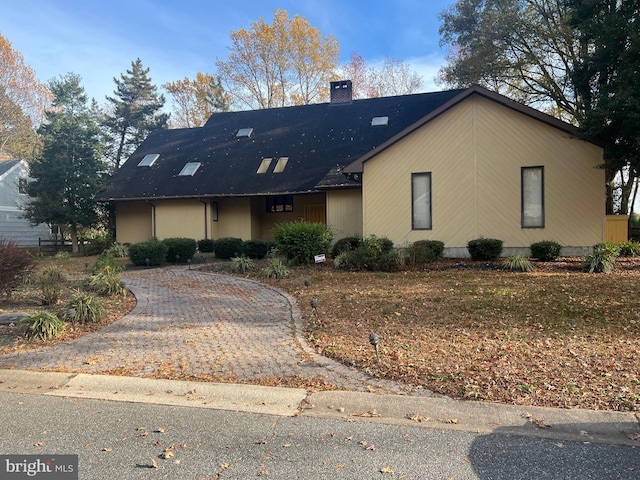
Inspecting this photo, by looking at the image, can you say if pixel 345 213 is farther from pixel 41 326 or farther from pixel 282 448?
pixel 282 448

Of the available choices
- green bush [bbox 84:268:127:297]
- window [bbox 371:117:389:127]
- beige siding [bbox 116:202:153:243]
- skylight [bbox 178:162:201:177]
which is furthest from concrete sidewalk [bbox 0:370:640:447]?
window [bbox 371:117:389:127]

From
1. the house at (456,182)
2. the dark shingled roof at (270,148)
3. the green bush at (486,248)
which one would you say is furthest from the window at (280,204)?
the green bush at (486,248)

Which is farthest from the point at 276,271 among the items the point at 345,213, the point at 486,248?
the point at 486,248

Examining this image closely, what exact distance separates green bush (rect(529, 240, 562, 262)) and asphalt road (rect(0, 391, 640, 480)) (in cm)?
1026

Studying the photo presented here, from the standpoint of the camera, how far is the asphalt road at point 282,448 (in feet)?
10.3

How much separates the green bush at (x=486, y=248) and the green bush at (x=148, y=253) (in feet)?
33.7

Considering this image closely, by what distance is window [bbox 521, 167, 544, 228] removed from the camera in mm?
13680

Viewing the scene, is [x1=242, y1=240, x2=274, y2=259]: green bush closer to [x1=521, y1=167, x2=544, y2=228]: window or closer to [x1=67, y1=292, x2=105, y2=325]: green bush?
[x1=67, y1=292, x2=105, y2=325]: green bush

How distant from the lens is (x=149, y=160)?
76.9 ft

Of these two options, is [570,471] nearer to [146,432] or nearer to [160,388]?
[146,432]

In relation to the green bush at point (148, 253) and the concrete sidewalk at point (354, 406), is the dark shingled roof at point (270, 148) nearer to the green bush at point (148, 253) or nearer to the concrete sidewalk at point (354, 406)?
the green bush at point (148, 253)

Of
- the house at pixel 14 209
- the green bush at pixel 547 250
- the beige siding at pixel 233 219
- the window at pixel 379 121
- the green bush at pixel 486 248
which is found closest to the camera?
the green bush at pixel 547 250

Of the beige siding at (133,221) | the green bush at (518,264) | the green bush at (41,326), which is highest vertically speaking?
the beige siding at (133,221)

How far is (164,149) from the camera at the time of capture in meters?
24.3
